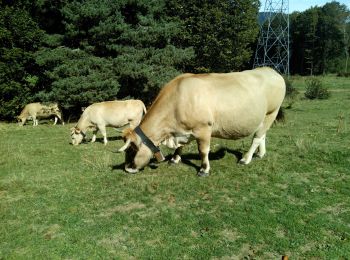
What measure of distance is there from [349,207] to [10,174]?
794 centimetres

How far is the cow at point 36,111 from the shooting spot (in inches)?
891

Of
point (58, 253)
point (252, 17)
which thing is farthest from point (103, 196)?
point (252, 17)

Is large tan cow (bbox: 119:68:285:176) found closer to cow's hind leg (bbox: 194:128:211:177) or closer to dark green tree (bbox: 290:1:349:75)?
cow's hind leg (bbox: 194:128:211:177)

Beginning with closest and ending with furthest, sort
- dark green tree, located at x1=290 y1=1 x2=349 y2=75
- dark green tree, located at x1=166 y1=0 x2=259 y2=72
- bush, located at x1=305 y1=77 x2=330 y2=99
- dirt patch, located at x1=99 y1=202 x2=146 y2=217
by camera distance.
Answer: dirt patch, located at x1=99 y1=202 x2=146 y2=217
dark green tree, located at x1=166 y1=0 x2=259 y2=72
bush, located at x1=305 y1=77 x2=330 y2=99
dark green tree, located at x1=290 y1=1 x2=349 y2=75

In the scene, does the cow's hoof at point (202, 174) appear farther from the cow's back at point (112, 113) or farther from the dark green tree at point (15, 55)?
the dark green tree at point (15, 55)

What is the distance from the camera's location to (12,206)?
7934mm

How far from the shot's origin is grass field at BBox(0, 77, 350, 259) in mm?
6223

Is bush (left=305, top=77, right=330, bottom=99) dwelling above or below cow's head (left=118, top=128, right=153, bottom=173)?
below

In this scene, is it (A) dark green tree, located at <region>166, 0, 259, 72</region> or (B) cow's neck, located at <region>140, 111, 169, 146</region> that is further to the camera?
(A) dark green tree, located at <region>166, 0, 259, 72</region>

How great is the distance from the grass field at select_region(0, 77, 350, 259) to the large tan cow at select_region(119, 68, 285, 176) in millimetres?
778

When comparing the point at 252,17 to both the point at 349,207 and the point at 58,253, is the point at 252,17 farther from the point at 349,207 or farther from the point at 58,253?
the point at 58,253

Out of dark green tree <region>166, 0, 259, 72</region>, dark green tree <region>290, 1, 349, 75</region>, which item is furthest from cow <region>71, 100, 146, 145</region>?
dark green tree <region>290, 1, 349, 75</region>

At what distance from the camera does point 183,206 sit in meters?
7.70

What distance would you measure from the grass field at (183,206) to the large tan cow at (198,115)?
2.55 feet
